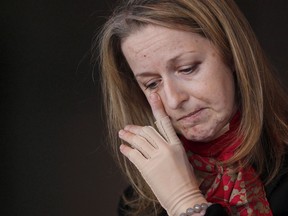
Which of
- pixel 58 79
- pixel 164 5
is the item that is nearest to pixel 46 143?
pixel 58 79

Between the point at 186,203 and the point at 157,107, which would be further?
the point at 157,107

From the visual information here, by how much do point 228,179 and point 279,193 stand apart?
0.35 ft

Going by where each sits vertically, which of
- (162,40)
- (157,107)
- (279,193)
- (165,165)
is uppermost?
(162,40)

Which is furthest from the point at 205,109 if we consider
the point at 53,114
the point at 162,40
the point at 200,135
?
the point at 53,114

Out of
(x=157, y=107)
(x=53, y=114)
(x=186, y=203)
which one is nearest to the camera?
(x=186, y=203)

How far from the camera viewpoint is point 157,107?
40.4 inches

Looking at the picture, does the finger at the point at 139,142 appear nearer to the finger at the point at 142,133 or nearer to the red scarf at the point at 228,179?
the finger at the point at 142,133

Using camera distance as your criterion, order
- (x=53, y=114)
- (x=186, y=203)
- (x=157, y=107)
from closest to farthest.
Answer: (x=186, y=203)
(x=157, y=107)
(x=53, y=114)

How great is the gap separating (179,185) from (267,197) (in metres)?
0.21

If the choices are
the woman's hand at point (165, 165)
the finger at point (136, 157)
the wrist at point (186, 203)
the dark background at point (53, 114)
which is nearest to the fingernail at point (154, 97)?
the woman's hand at point (165, 165)

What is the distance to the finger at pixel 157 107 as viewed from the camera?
1.02 meters

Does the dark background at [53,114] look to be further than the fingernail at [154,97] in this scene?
Yes

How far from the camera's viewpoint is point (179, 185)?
0.93 m

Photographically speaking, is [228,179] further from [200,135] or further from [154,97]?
[154,97]
